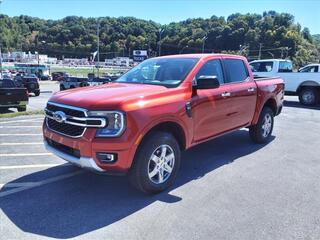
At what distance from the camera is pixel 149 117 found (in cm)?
432

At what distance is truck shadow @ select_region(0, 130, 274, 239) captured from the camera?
12.6 ft

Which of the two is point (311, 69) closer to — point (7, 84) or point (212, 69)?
point (212, 69)

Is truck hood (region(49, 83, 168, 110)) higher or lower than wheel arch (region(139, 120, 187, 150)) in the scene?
higher

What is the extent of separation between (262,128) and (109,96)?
166 inches

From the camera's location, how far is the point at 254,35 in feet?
355

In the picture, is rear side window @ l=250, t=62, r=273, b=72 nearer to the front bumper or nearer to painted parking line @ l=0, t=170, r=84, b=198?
painted parking line @ l=0, t=170, r=84, b=198

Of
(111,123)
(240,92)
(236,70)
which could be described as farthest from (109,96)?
(236,70)

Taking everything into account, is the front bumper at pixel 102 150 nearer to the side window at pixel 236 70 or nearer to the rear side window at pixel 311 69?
the side window at pixel 236 70

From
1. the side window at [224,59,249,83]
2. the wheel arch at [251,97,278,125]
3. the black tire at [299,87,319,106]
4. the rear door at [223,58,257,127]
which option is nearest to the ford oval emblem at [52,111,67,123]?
the rear door at [223,58,257,127]

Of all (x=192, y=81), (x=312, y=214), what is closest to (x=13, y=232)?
(x=192, y=81)

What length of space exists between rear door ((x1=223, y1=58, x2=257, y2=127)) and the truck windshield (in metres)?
0.97

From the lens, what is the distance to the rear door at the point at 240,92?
611 centimetres

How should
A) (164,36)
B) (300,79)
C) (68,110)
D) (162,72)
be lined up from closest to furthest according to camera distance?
1. (68,110)
2. (162,72)
3. (300,79)
4. (164,36)

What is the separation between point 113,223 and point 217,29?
119 meters
